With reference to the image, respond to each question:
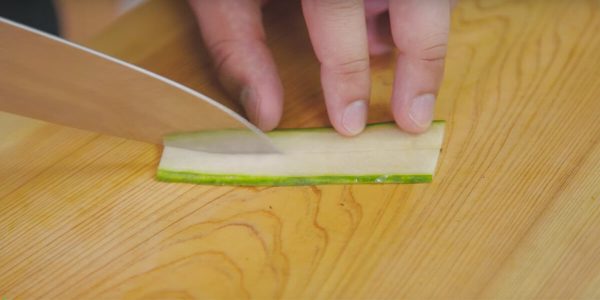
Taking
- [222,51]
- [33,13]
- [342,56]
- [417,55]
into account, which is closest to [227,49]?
[222,51]

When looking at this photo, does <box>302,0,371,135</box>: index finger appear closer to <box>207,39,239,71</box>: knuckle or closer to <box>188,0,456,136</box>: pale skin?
<box>188,0,456,136</box>: pale skin

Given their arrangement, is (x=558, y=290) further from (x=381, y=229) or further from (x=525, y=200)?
(x=381, y=229)

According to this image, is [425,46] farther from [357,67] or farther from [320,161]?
[320,161]

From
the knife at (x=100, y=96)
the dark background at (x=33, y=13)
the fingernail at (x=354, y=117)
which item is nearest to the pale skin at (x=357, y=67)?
the fingernail at (x=354, y=117)

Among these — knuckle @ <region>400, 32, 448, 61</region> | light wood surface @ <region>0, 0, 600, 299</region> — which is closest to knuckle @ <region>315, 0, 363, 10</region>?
knuckle @ <region>400, 32, 448, 61</region>

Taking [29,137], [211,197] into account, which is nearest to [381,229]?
[211,197]

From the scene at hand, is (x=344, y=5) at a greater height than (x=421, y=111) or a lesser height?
greater

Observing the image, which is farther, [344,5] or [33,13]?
[33,13]
